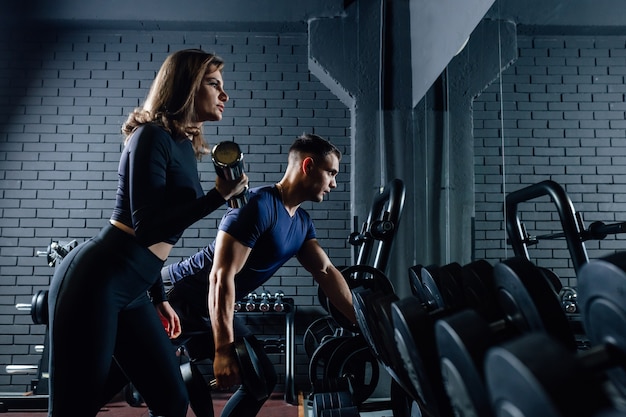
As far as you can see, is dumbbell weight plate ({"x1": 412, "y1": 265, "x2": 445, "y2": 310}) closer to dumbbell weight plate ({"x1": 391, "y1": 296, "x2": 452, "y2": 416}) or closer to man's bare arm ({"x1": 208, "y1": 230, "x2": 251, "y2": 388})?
dumbbell weight plate ({"x1": 391, "y1": 296, "x2": 452, "y2": 416})

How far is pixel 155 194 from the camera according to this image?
1.42 metres

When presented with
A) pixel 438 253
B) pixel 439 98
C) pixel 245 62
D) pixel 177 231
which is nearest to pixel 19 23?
pixel 245 62

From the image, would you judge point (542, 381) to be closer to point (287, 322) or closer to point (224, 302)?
point (224, 302)

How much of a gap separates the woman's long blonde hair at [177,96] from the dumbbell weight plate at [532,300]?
3.41 ft

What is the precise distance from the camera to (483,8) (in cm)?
265

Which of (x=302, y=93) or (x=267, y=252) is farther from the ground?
(x=302, y=93)

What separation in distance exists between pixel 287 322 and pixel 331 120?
180 cm

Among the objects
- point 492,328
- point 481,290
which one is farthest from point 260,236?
point 492,328

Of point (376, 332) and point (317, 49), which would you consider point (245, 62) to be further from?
point (376, 332)

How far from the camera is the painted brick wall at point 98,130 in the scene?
473 cm

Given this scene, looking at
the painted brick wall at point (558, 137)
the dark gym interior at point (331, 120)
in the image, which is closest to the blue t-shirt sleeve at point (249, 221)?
the dark gym interior at point (331, 120)

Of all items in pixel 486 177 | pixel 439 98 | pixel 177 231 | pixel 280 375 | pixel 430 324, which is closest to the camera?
pixel 430 324

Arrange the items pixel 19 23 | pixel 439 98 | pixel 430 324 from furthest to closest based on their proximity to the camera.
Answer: pixel 19 23 → pixel 439 98 → pixel 430 324

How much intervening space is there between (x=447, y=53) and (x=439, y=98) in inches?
21.6
